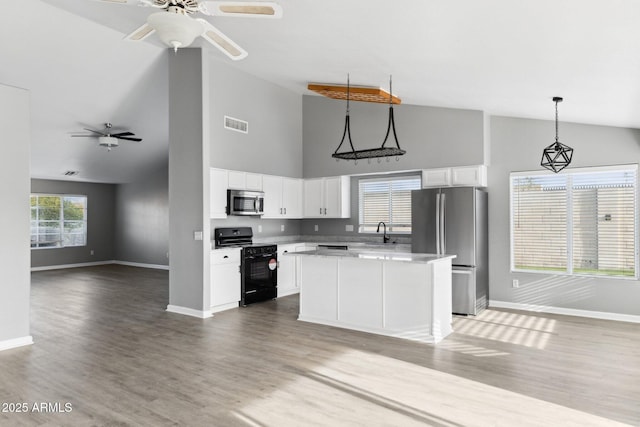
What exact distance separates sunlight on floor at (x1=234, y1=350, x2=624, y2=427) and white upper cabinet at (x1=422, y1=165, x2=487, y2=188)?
11.3 feet

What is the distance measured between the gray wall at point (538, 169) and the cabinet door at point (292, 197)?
3462 mm

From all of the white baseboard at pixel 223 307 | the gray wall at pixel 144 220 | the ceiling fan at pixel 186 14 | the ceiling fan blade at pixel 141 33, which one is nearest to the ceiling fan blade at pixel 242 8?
the ceiling fan at pixel 186 14

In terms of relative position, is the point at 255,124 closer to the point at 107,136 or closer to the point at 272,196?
the point at 272,196

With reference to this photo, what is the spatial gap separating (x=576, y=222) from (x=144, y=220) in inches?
406

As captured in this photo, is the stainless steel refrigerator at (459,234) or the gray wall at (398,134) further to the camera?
the gray wall at (398,134)

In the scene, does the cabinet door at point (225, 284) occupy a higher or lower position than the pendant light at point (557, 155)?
lower

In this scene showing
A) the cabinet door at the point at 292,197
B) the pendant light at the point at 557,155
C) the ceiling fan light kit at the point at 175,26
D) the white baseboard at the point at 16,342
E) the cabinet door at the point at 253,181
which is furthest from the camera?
the cabinet door at the point at 292,197

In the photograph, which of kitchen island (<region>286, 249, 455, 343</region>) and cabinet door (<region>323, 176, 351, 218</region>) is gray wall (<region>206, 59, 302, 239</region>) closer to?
cabinet door (<region>323, 176, 351, 218</region>)

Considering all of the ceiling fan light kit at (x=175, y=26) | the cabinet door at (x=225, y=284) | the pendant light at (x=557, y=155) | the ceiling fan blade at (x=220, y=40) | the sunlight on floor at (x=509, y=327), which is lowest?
the sunlight on floor at (x=509, y=327)

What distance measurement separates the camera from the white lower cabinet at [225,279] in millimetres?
5891

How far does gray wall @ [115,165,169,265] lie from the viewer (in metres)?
11.2

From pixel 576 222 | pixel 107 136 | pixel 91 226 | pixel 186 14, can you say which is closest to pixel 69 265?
pixel 91 226

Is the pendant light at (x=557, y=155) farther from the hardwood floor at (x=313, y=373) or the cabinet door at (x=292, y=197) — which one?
the cabinet door at (x=292, y=197)

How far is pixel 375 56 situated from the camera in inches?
176
